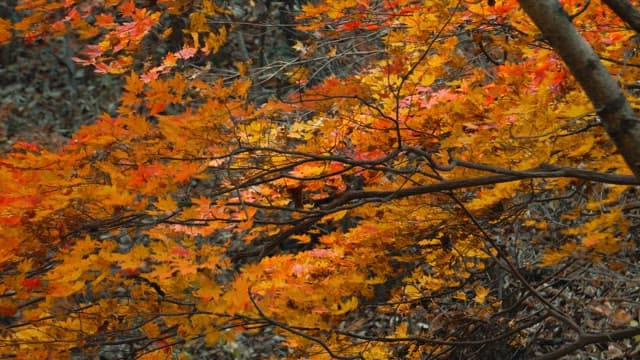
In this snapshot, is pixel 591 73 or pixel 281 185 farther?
pixel 281 185

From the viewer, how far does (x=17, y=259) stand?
7.00 feet

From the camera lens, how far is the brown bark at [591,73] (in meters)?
1.86

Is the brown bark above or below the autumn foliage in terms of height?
above

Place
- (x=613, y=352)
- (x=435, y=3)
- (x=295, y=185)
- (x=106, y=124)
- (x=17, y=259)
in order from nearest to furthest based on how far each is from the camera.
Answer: (x=17, y=259) < (x=106, y=124) < (x=435, y=3) < (x=295, y=185) < (x=613, y=352)

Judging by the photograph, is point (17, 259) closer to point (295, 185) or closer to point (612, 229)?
point (295, 185)

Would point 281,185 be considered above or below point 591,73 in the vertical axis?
below

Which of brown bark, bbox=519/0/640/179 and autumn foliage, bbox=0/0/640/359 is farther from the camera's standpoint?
autumn foliage, bbox=0/0/640/359

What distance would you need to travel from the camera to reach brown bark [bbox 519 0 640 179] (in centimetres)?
186

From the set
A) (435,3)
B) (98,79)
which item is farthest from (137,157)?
(98,79)

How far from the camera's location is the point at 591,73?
6.15 feet

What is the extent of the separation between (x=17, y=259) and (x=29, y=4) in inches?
41.7

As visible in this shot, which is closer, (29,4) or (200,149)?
(200,149)

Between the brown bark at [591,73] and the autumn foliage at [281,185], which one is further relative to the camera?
the autumn foliage at [281,185]

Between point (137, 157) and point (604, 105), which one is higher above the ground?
point (604, 105)
